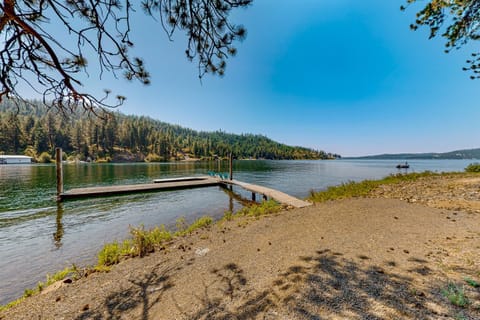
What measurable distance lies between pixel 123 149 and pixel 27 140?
95.6ft

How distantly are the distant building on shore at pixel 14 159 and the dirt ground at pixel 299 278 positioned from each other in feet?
269

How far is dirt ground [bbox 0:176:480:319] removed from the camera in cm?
215

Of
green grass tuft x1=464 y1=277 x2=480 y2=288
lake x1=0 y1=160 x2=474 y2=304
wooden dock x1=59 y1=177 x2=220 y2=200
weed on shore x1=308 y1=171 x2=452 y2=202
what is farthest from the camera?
wooden dock x1=59 y1=177 x2=220 y2=200

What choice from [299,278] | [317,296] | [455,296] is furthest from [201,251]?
[455,296]

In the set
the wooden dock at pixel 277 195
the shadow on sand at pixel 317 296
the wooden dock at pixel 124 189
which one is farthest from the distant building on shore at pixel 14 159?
the shadow on sand at pixel 317 296

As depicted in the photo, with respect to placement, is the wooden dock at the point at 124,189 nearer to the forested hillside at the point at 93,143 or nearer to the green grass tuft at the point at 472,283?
the green grass tuft at the point at 472,283

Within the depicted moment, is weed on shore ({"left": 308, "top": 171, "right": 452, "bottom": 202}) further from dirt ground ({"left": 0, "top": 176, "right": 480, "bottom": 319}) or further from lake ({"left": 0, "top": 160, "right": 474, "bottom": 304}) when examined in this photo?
lake ({"left": 0, "top": 160, "right": 474, "bottom": 304})

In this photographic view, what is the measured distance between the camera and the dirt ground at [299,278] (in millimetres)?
2148

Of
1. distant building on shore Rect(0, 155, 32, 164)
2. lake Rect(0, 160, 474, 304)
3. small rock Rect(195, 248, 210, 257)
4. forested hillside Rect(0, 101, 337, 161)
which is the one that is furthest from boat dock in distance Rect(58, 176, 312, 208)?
distant building on shore Rect(0, 155, 32, 164)

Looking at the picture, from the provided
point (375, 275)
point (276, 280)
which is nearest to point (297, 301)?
point (276, 280)

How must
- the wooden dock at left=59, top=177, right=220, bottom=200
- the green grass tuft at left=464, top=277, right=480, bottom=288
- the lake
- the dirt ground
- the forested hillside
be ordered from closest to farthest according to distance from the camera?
the dirt ground < the green grass tuft at left=464, top=277, right=480, bottom=288 < the lake < the wooden dock at left=59, top=177, right=220, bottom=200 < the forested hillside

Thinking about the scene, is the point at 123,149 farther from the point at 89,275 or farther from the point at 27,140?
the point at 89,275

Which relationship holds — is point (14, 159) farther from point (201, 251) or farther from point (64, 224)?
point (201, 251)

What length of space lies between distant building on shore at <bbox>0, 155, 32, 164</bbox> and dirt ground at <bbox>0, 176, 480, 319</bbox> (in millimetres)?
82015
